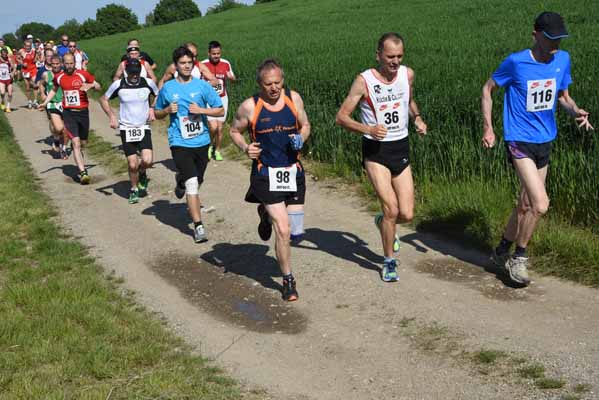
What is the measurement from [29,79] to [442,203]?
23.8 meters

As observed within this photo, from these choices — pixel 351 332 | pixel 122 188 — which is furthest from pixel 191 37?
pixel 351 332

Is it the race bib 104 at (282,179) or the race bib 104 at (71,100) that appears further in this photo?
the race bib 104 at (71,100)

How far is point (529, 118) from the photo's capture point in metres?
6.52

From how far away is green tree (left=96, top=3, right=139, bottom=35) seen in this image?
12700 cm

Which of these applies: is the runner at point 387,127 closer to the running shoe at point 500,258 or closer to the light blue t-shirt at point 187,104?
the running shoe at point 500,258

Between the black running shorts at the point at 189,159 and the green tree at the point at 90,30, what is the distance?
12217 cm

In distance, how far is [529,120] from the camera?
6.52 m

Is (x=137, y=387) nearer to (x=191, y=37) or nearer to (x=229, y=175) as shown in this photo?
(x=229, y=175)

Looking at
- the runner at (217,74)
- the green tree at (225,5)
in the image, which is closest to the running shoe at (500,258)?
the runner at (217,74)

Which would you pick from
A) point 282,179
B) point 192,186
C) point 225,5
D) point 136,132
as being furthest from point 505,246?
point 225,5

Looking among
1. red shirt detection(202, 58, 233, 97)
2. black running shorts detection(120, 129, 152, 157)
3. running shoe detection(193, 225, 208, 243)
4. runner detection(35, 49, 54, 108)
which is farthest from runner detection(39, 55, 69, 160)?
running shoe detection(193, 225, 208, 243)

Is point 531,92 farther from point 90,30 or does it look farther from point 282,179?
point 90,30

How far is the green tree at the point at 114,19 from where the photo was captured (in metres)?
127

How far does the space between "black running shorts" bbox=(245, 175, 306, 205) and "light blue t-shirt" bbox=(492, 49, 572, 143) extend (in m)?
1.81
